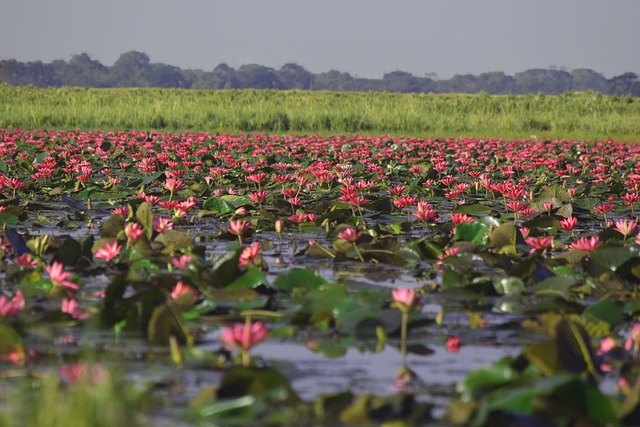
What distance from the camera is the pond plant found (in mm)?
1956

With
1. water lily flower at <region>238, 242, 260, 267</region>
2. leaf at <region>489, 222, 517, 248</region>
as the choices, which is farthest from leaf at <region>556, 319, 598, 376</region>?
leaf at <region>489, 222, 517, 248</region>

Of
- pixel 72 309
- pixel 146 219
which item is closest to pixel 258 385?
pixel 72 309

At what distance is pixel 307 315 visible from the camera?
2980mm

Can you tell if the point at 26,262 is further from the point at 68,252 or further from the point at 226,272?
the point at 226,272

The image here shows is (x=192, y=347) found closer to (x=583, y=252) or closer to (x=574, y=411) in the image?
(x=574, y=411)

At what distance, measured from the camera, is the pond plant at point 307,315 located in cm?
196

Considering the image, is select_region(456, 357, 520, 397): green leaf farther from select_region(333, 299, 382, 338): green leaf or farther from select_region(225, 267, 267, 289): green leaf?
select_region(225, 267, 267, 289): green leaf

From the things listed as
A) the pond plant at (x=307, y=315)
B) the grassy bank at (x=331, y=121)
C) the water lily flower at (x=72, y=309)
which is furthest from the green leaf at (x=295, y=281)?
the grassy bank at (x=331, y=121)

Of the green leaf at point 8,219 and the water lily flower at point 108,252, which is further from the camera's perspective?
the green leaf at point 8,219

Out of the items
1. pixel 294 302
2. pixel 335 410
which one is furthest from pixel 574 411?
pixel 294 302

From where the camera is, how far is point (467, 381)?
214cm

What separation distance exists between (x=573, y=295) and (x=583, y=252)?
417mm

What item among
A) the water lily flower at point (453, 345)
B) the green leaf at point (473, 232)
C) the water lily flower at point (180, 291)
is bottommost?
the green leaf at point (473, 232)

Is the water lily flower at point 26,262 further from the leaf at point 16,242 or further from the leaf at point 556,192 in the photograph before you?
the leaf at point 556,192
